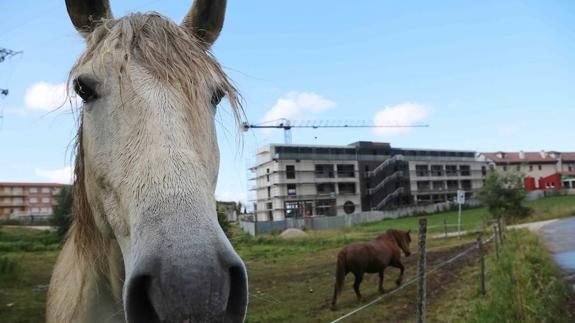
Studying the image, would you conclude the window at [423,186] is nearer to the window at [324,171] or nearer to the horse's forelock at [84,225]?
the window at [324,171]

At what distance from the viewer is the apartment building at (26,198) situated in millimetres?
90250

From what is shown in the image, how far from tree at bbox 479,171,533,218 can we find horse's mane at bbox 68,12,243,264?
120 feet

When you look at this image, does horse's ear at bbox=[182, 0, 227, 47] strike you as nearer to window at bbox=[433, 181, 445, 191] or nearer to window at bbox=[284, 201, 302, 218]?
window at bbox=[284, 201, 302, 218]

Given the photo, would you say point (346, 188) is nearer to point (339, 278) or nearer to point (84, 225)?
point (339, 278)

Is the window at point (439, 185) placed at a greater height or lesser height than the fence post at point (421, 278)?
greater

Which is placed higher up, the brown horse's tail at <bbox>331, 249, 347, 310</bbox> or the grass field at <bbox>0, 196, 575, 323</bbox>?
the brown horse's tail at <bbox>331, 249, 347, 310</bbox>

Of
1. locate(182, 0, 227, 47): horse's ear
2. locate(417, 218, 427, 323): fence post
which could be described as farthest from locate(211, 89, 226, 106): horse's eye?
locate(417, 218, 427, 323): fence post

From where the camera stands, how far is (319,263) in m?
18.6

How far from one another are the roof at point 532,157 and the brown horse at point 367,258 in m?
96.5

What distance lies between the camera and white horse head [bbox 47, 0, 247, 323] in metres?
1.20

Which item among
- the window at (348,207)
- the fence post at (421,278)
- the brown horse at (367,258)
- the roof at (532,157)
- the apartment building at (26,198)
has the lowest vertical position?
the window at (348,207)

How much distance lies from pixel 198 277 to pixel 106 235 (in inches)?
42.6

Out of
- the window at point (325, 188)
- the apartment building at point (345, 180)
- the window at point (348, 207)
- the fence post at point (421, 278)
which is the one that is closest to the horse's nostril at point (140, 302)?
the fence post at point (421, 278)

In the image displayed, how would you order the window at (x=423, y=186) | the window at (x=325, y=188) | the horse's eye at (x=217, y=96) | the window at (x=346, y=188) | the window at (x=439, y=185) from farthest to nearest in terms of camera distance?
the window at (x=439, y=185) → the window at (x=423, y=186) → the window at (x=346, y=188) → the window at (x=325, y=188) → the horse's eye at (x=217, y=96)
